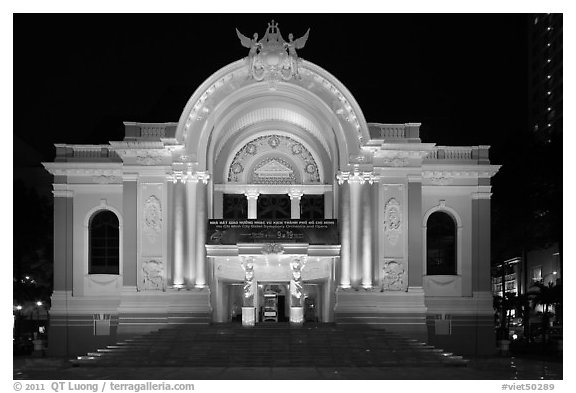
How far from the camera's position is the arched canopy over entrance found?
36.8 m

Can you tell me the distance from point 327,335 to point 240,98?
33.3 feet

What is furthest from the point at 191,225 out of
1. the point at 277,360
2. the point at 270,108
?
the point at 277,360

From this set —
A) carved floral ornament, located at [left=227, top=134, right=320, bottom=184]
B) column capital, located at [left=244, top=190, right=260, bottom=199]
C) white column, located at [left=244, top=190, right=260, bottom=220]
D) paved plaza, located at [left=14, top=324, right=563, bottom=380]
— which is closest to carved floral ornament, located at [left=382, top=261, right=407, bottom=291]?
paved plaza, located at [left=14, top=324, right=563, bottom=380]

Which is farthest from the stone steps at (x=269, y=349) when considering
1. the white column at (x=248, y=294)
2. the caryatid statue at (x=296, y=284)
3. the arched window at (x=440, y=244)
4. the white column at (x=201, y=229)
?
the arched window at (x=440, y=244)

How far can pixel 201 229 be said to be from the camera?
122ft

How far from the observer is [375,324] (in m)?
36.5

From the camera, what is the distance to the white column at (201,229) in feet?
121

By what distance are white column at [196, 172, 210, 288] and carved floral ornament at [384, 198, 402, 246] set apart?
7.12 metres

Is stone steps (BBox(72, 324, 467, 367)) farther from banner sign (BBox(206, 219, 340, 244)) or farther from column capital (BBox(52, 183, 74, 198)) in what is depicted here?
column capital (BBox(52, 183, 74, 198))

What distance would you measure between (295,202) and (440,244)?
249 inches

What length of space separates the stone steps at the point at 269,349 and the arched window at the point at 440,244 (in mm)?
5230

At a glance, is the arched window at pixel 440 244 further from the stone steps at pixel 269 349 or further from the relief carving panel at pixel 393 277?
the stone steps at pixel 269 349

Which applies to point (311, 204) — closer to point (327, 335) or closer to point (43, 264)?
point (327, 335)
